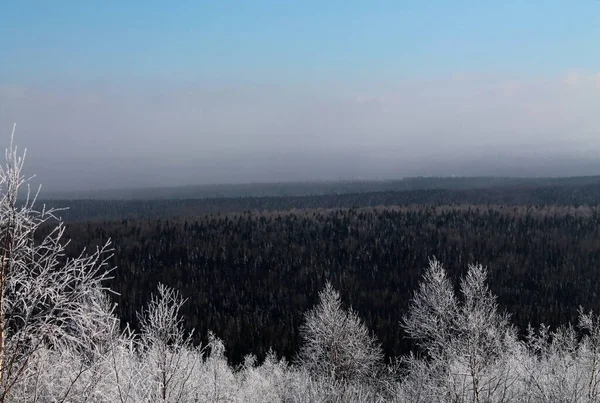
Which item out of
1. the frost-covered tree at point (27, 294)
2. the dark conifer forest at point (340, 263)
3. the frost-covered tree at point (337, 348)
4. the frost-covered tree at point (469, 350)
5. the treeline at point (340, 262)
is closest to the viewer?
the frost-covered tree at point (27, 294)

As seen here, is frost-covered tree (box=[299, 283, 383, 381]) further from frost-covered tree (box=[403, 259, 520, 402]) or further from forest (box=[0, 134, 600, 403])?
frost-covered tree (box=[403, 259, 520, 402])

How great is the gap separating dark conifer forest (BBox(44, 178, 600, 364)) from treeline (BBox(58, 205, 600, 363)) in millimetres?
348

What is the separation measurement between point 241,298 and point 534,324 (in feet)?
201

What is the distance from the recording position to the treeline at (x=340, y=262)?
94312 mm

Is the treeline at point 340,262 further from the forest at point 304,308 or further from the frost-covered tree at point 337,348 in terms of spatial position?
the frost-covered tree at point 337,348

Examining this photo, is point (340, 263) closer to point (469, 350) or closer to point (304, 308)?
point (304, 308)

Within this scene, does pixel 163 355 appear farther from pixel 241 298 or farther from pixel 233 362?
pixel 241 298

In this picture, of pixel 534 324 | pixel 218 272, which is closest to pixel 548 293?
pixel 534 324

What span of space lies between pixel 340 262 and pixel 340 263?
89 centimetres

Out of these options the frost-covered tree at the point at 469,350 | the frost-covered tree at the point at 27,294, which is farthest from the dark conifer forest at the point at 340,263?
the frost-covered tree at the point at 27,294

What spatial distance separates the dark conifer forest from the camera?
307 ft

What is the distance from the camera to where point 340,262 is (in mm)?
138000

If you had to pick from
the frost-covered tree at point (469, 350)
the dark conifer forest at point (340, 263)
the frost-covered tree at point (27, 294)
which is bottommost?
the dark conifer forest at point (340, 263)

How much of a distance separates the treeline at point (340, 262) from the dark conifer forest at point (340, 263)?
1.14 ft
